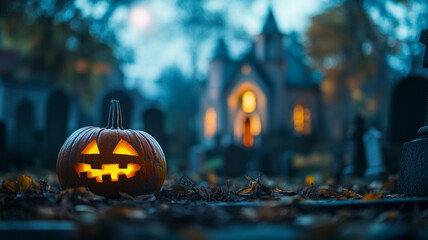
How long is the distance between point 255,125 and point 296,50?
49.9ft

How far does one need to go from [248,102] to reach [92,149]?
2858 centimetres

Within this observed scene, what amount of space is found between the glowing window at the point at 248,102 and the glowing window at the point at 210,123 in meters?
2.65

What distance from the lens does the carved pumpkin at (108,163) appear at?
3.97m

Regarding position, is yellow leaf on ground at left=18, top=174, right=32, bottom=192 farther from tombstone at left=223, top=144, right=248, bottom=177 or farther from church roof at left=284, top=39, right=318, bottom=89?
church roof at left=284, top=39, right=318, bottom=89

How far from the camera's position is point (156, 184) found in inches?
165

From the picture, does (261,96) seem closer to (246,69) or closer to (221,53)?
(246,69)

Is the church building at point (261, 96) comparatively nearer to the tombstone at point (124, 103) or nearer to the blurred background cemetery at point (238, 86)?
the blurred background cemetery at point (238, 86)

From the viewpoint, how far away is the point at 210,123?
34750 millimetres

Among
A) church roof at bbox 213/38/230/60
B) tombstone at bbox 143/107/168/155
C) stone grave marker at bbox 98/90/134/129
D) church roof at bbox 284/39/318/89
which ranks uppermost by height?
church roof at bbox 213/38/230/60

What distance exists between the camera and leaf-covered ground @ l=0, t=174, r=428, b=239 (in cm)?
179

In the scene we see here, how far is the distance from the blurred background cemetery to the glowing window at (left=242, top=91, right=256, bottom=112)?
0.11 meters

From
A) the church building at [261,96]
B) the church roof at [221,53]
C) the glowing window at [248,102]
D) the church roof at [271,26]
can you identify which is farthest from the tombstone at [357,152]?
the church roof at [221,53]

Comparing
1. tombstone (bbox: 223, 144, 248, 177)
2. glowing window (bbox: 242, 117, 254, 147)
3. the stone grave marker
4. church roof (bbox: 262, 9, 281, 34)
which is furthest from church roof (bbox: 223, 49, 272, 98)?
the stone grave marker

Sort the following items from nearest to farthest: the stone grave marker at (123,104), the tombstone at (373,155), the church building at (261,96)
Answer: the tombstone at (373,155) < the stone grave marker at (123,104) < the church building at (261,96)
